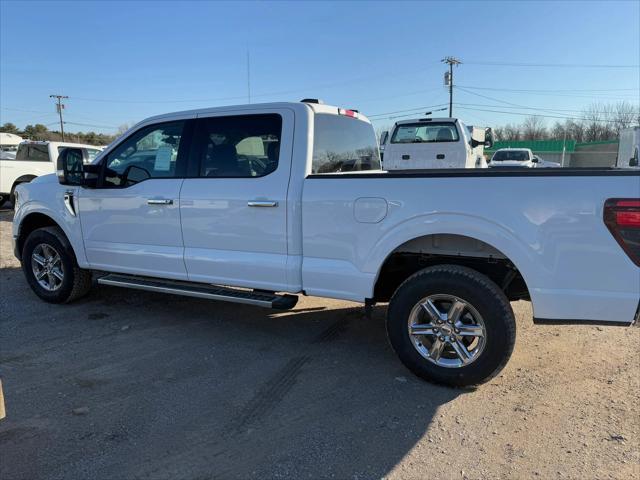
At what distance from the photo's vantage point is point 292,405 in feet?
11.0

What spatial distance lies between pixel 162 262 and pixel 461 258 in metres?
2.71

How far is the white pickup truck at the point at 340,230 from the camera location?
3.09m

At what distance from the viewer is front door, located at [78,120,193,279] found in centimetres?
455

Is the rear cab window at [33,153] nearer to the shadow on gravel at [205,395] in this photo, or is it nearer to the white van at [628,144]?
the shadow on gravel at [205,395]

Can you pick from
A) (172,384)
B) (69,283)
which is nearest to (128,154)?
(69,283)

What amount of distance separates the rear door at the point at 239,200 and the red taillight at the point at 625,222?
2.25m

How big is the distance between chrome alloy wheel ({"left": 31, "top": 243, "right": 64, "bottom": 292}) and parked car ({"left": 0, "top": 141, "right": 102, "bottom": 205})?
9335mm

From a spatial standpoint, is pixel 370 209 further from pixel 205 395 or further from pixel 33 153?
pixel 33 153

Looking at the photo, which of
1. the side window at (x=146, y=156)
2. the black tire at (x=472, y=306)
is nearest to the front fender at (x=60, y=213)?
the side window at (x=146, y=156)

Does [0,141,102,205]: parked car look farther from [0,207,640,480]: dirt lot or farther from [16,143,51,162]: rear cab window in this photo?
[0,207,640,480]: dirt lot

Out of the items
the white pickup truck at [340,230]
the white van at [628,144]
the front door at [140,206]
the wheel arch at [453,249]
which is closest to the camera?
the white pickup truck at [340,230]

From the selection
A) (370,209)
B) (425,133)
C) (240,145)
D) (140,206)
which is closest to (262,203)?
(240,145)

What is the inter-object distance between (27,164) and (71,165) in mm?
11089

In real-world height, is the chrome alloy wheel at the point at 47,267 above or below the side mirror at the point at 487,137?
below
